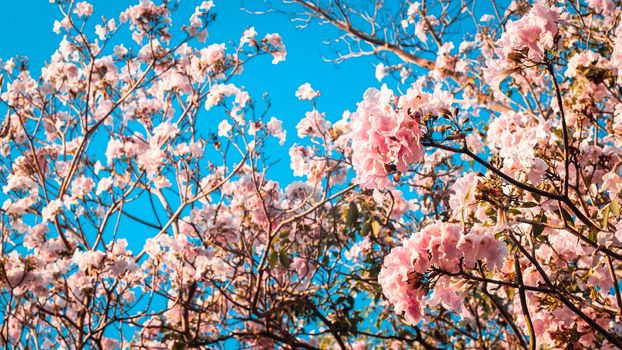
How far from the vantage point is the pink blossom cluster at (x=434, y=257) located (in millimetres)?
1584

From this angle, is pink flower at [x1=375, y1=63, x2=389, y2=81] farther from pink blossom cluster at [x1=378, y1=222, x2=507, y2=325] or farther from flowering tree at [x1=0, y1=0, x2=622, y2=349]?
pink blossom cluster at [x1=378, y1=222, x2=507, y2=325]

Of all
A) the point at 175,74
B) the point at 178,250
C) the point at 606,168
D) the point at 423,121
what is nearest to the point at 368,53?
the point at 175,74

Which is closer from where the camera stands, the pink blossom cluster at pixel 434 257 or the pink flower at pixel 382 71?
the pink blossom cluster at pixel 434 257

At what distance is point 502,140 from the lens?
2.58 m

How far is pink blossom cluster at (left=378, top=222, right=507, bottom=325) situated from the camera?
158 cm

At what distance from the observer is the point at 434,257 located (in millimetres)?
1606

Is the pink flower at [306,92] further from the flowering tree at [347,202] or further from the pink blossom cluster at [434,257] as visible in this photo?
the pink blossom cluster at [434,257]

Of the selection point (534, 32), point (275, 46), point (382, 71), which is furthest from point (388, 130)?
point (382, 71)

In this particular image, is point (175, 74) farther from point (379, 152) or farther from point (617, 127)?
point (379, 152)

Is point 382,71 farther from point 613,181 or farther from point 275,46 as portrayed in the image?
point 613,181

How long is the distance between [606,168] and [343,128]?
1.99 meters

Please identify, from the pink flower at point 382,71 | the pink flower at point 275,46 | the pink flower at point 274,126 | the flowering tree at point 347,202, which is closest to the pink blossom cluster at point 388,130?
the flowering tree at point 347,202

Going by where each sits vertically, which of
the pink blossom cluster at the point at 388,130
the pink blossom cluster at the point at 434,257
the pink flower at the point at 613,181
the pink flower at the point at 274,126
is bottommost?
the pink blossom cluster at the point at 434,257

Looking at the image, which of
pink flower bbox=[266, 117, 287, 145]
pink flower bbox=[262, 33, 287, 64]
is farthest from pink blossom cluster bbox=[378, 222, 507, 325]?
pink flower bbox=[262, 33, 287, 64]
